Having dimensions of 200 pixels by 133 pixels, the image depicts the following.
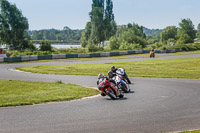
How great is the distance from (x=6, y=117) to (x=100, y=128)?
3179mm

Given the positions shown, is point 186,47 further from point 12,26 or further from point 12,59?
point 12,59

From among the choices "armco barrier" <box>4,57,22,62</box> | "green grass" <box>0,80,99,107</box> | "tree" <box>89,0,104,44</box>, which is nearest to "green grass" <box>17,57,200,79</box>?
"armco barrier" <box>4,57,22,62</box>

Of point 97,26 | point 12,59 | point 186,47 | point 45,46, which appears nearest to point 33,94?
point 12,59

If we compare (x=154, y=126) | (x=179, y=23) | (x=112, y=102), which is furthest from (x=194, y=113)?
(x=179, y=23)

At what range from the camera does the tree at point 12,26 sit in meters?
73.1

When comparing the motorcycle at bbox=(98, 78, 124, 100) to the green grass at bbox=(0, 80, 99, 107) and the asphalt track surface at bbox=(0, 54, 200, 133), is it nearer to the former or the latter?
the asphalt track surface at bbox=(0, 54, 200, 133)

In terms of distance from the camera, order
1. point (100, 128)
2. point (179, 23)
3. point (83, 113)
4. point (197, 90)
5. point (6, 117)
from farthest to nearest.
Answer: point (179, 23) → point (197, 90) → point (83, 113) → point (6, 117) → point (100, 128)

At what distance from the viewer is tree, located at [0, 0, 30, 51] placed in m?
73.1

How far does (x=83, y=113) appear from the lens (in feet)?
35.0

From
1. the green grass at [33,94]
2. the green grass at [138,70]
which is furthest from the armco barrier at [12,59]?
the green grass at [33,94]

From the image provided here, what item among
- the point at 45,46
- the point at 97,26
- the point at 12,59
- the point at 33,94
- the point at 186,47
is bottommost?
the point at 33,94

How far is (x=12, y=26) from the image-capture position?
7375cm

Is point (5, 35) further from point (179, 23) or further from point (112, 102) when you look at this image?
point (179, 23)

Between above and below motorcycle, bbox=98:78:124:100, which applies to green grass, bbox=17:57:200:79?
below
